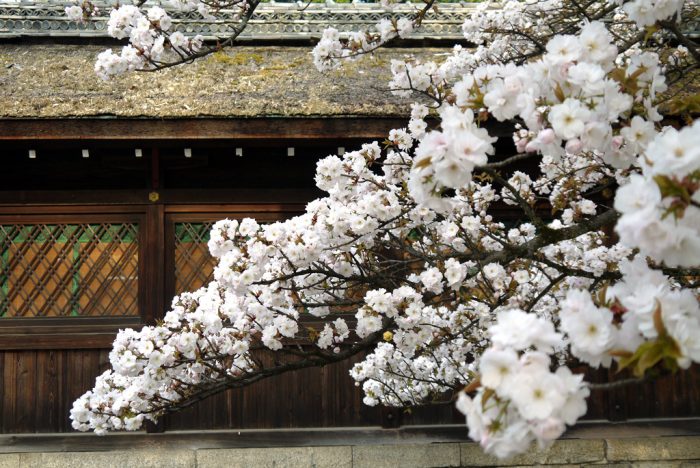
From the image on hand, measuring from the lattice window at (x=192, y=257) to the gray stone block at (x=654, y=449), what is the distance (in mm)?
4401

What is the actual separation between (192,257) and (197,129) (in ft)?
4.84

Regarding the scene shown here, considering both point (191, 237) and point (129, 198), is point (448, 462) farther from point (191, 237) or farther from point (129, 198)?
point (129, 198)

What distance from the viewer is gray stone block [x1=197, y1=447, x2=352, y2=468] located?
24.4 feet

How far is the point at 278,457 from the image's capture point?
7.52m

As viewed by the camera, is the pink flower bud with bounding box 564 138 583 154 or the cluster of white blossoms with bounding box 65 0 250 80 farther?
the cluster of white blossoms with bounding box 65 0 250 80

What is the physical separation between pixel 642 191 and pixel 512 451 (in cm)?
77

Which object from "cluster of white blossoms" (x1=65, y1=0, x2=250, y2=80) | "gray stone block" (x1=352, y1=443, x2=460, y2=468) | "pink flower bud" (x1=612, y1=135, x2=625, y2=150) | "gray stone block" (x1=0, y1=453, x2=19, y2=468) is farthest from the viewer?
"gray stone block" (x1=352, y1=443, x2=460, y2=468)

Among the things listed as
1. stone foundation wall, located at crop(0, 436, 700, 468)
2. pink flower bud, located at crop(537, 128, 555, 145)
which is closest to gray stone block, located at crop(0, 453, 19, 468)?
stone foundation wall, located at crop(0, 436, 700, 468)

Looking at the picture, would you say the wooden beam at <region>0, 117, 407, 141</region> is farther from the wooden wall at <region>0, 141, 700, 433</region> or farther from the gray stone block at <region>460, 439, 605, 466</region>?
the gray stone block at <region>460, 439, 605, 466</region>

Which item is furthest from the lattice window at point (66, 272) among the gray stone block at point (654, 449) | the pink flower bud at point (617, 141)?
the pink flower bud at point (617, 141)

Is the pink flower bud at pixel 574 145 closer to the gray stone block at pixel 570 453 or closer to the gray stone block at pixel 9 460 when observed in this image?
the gray stone block at pixel 570 453

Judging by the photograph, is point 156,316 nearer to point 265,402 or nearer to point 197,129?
point 265,402

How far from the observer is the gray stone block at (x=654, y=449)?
775 cm

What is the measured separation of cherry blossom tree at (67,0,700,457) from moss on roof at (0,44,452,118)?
474 mm
